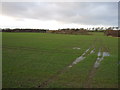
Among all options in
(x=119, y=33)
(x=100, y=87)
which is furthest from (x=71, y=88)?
(x=119, y=33)

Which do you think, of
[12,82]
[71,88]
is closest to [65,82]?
[71,88]

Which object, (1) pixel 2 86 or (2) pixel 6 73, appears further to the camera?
(2) pixel 6 73

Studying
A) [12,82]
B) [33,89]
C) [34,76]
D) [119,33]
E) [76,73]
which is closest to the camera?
[33,89]

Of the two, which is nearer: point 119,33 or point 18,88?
point 18,88

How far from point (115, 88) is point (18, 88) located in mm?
4859

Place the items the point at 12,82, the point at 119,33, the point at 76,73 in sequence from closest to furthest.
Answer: the point at 12,82 < the point at 76,73 < the point at 119,33

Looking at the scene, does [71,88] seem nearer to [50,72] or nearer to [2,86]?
[50,72]

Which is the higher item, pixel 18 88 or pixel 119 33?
pixel 119 33

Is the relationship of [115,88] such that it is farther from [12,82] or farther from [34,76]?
[12,82]

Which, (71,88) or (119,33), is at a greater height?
(119,33)

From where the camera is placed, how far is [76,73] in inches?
315

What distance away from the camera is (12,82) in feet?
21.0

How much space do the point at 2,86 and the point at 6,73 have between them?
1758mm

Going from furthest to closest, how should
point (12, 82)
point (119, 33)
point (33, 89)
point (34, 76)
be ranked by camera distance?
point (119, 33) → point (34, 76) → point (12, 82) → point (33, 89)
